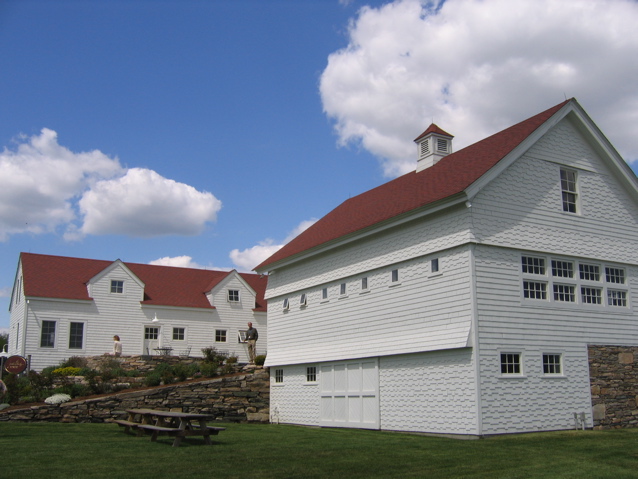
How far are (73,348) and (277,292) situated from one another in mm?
14194

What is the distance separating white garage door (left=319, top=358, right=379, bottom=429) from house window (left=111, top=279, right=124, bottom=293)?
17801 mm

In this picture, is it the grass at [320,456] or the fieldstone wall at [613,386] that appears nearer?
the grass at [320,456]

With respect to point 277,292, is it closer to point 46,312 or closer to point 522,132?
point 522,132

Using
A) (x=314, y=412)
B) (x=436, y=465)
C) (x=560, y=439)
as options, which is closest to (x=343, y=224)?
(x=314, y=412)

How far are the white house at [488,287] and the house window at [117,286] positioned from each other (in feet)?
58.1

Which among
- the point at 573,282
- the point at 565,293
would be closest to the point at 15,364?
the point at 565,293

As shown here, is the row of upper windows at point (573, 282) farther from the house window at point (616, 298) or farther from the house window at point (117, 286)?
the house window at point (117, 286)

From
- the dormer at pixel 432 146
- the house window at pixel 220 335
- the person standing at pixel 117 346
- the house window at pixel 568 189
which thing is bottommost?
the person standing at pixel 117 346

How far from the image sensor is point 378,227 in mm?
19578

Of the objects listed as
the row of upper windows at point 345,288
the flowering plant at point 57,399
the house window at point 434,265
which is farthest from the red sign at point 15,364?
the house window at point 434,265

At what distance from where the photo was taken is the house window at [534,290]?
17.4 m

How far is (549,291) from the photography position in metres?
17.7

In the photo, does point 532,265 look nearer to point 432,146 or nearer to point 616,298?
point 616,298

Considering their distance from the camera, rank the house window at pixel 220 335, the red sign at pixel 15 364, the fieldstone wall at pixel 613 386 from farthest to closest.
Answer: the house window at pixel 220 335 < the red sign at pixel 15 364 < the fieldstone wall at pixel 613 386
